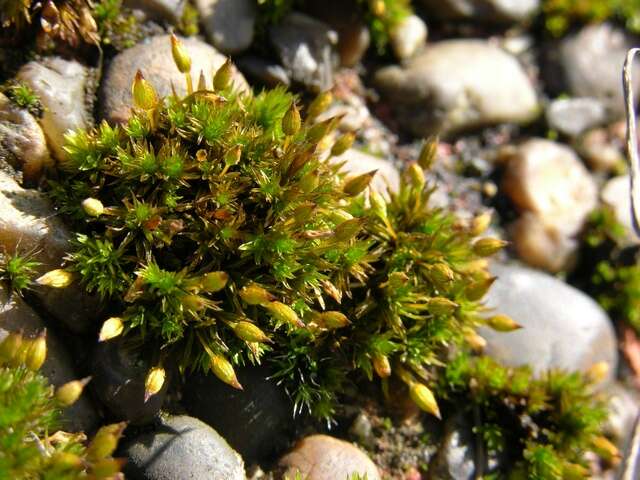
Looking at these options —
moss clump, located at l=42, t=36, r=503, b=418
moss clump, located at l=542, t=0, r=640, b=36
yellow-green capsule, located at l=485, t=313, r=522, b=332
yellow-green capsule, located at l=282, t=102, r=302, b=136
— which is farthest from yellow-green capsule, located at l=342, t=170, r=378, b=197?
moss clump, located at l=542, t=0, r=640, b=36

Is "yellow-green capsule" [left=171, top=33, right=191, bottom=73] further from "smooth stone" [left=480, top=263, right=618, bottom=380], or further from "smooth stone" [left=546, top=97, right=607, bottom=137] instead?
"smooth stone" [left=546, top=97, right=607, bottom=137]

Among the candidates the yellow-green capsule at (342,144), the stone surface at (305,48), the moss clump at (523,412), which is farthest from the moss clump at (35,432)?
the stone surface at (305,48)

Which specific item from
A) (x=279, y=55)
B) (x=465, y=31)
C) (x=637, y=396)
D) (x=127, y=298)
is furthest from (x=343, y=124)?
(x=637, y=396)

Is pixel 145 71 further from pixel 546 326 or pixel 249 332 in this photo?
pixel 546 326

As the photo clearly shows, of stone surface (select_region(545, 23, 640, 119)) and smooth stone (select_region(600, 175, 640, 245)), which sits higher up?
stone surface (select_region(545, 23, 640, 119))

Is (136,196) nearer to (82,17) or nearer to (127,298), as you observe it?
(127,298)

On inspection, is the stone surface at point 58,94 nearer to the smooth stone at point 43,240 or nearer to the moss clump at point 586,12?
the smooth stone at point 43,240
